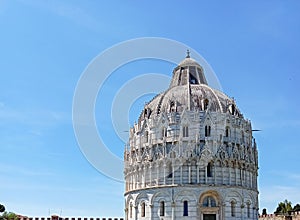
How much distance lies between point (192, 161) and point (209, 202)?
5.26m

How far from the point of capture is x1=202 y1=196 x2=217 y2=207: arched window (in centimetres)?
5734

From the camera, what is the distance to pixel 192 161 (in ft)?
189

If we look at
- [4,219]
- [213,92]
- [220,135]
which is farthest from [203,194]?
[4,219]

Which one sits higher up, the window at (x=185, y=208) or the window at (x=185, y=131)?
the window at (x=185, y=131)

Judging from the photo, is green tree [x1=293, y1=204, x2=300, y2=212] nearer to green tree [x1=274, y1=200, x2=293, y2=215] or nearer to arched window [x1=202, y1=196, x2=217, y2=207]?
green tree [x1=274, y1=200, x2=293, y2=215]

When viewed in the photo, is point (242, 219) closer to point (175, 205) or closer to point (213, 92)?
point (175, 205)

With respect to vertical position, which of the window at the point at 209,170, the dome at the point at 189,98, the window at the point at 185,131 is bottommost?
the window at the point at 209,170

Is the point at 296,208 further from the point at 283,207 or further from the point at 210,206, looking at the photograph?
the point at 210,206

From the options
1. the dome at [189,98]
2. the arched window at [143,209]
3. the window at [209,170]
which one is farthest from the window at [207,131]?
the arched window at [143,209]

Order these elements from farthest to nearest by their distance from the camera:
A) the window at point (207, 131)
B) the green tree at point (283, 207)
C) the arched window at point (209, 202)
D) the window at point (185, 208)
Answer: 1. the green tree at point (283, 207)
2. the window at point (207, 131)
3. the arched window at point (209, 202)
4. the window at point (185, 208)

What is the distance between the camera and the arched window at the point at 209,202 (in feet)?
188

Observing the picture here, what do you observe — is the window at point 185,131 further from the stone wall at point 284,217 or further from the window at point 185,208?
the stone wall at point 284,217

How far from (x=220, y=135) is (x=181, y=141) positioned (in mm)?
5016

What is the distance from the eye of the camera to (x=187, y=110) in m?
60.3
